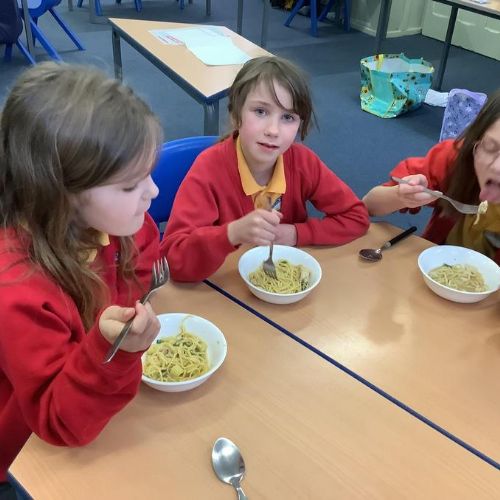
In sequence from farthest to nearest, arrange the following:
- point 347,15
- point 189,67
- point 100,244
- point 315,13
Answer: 1. point 347,15
2. point 315,13
3. point 189,67
4. point 100,244

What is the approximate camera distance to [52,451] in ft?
2.80

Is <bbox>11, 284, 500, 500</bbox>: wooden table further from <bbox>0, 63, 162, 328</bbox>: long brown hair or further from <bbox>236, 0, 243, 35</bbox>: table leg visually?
<bbox>236, 0, 243, 35</bbox>: table leg

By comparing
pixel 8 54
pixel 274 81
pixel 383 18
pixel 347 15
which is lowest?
pixel 8 54

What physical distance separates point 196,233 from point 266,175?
351 mm

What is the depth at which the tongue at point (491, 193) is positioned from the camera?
4.73ft

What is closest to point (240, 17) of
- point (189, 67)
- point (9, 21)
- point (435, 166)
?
point (9, 21)

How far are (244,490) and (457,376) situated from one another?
47 cm

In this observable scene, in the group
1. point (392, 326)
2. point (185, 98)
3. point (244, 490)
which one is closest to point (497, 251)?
point (392, 326)

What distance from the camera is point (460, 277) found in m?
1.30

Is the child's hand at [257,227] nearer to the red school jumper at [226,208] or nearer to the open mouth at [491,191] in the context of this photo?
the red school jumper at [226,208]

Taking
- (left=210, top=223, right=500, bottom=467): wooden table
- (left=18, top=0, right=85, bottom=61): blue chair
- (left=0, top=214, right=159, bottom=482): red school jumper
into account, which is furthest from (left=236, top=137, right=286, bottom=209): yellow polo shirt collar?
(left=18, top=0, right=85, bottom=61): blue chair

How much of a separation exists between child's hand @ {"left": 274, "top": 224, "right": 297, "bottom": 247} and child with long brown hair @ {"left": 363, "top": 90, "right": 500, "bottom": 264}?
29 cm

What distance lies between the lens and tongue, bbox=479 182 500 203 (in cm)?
144

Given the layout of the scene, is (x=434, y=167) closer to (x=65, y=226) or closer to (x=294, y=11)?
(x=65, y=226)
